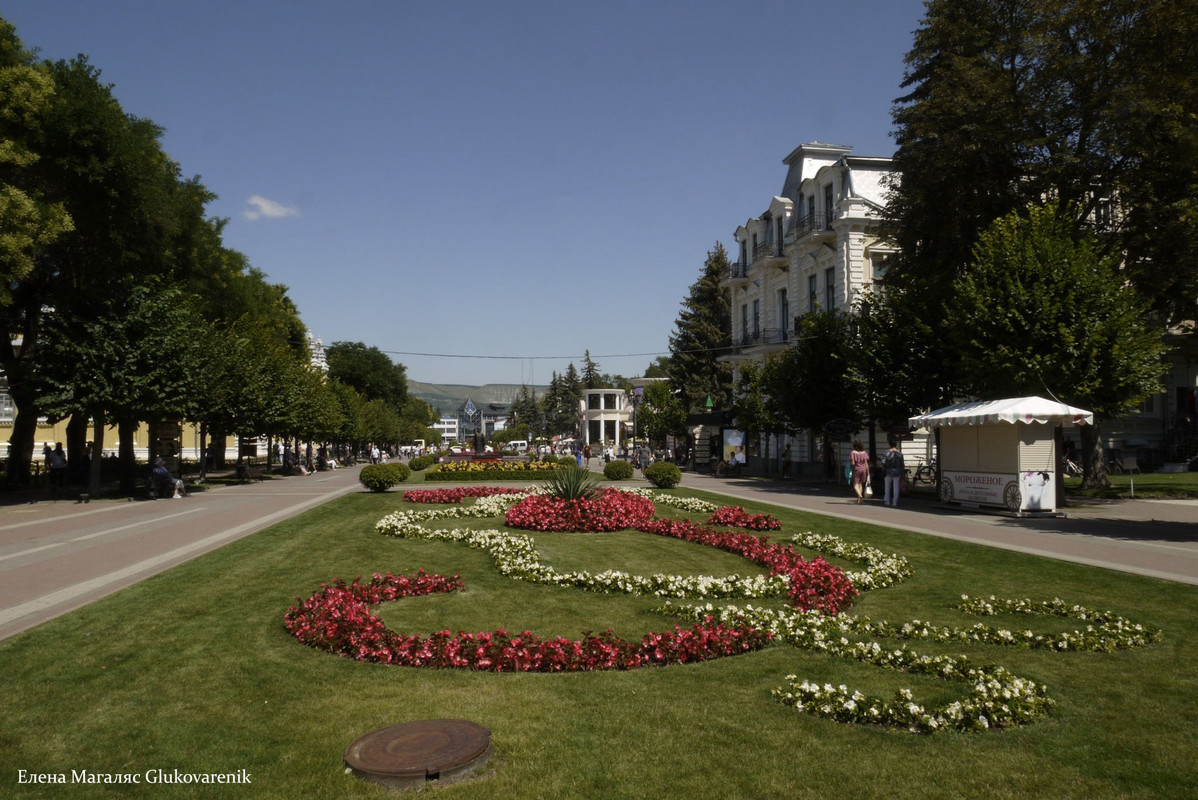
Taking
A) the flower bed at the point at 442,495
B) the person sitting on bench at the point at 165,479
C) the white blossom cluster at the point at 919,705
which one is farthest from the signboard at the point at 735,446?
the white blossom cluster at the point at 919,705

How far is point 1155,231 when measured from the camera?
2305 cm

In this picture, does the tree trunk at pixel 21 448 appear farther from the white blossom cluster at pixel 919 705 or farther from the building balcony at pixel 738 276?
the building balcony at pixel 738 276

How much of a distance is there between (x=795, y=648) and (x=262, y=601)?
20.0 ft

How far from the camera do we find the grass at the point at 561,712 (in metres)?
4.68

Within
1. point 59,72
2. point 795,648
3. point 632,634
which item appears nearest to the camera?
point 795,648

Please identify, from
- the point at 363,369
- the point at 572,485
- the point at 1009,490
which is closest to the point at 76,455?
the point at 572,485

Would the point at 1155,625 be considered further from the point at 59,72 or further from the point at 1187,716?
the point at 59,72

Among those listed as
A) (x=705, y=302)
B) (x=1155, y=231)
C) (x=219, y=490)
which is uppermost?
(x=705, y=302)

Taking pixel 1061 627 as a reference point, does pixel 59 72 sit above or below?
above

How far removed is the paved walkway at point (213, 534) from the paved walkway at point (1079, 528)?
2 cm

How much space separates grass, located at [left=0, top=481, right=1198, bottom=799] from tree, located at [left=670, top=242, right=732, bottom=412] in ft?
181

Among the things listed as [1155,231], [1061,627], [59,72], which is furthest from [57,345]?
[1155,231]

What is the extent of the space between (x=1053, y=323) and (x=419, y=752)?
20.8m

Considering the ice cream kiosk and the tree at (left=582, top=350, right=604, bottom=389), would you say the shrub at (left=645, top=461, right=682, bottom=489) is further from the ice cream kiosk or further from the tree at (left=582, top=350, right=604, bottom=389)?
the tree at (left=582, top=350, right=604, bottom=389)
